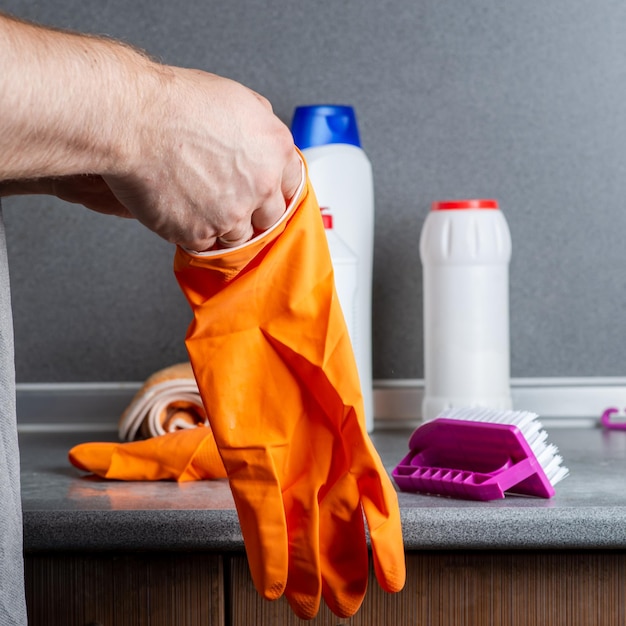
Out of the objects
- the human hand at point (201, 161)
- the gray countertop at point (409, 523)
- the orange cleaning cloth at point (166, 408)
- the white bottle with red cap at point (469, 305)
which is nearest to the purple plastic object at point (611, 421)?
the white bottle with red cap at point (469, 305)

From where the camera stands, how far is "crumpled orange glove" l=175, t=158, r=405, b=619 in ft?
1.95

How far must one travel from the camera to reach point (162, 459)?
85cm

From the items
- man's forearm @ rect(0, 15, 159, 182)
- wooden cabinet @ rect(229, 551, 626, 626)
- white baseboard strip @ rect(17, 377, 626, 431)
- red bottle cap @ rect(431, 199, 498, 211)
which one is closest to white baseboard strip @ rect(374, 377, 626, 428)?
white baseboard strip @ rect(17, 377, 626, 431)

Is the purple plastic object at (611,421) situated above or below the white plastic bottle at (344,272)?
below

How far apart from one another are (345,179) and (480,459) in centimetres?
46

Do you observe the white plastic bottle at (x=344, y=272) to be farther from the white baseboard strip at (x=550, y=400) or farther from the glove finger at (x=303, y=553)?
the glove finger at (x=303, y=553)

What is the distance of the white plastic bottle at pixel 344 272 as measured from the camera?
41.6 inches

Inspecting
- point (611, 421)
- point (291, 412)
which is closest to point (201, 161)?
point (291, 412)

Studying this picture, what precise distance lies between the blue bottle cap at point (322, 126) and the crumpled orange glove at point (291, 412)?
49 cm

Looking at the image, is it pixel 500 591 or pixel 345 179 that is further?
pixel 345 179

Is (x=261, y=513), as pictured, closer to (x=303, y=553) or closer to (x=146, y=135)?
(x=303, y=553)

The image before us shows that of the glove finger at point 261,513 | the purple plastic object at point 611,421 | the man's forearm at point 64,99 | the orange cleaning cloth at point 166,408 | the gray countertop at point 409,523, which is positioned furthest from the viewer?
the purple plastic object at point 611,421

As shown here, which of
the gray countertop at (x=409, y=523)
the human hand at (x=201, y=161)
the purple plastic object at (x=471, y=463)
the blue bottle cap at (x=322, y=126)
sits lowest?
the gray countertop at (x=409, y=523)

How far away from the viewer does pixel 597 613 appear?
0.73 metres
